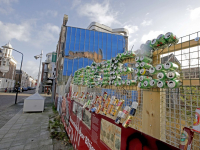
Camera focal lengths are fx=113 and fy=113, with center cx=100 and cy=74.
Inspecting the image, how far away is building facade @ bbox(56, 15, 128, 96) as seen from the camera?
14.7m

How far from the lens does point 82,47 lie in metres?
15.7

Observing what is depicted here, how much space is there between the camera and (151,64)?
1.63m

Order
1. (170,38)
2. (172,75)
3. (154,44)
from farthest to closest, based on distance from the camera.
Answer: (154,44)
(170,38)
(172,75)

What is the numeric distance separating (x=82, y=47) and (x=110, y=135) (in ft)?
48.3

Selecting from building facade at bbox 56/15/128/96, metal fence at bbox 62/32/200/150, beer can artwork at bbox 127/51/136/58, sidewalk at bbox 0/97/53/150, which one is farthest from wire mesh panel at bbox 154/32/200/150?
building facade at bbox 56/15/128/96

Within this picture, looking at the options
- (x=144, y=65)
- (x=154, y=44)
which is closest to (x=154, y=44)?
(x=154, y=44)

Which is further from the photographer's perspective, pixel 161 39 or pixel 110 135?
Answer: pixel 110 135

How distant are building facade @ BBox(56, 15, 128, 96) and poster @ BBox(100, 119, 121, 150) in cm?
1222

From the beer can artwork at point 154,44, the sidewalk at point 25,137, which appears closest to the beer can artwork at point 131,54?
the beer can artwork at point 154,44

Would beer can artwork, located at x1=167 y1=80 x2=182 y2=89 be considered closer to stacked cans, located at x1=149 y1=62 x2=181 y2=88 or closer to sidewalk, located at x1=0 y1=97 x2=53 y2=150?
stacked cans, located at x1=149 y1=62 x2=181 y2=88

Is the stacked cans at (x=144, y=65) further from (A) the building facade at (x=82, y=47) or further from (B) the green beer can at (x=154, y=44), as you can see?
(A) the building facade at (x=82, y=47)

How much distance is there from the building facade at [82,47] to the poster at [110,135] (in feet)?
40.1

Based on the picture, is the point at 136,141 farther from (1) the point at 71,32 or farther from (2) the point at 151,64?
(1) the point at 71,32

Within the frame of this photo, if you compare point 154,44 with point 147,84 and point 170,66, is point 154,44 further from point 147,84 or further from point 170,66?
point 147,84
